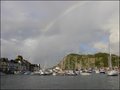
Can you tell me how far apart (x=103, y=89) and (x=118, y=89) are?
4438 mm

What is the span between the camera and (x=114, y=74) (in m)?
182

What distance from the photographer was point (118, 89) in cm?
8225

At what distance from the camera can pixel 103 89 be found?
84.1 meters

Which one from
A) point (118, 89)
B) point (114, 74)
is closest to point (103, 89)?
point (118, 89)

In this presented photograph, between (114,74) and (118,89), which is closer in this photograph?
(118,89)

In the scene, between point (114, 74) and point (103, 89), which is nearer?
point (103, 89)

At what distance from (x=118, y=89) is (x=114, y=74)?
10100 centimetres

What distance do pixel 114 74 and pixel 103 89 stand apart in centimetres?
10001

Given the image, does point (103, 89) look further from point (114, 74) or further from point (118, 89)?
point (114, 74)
